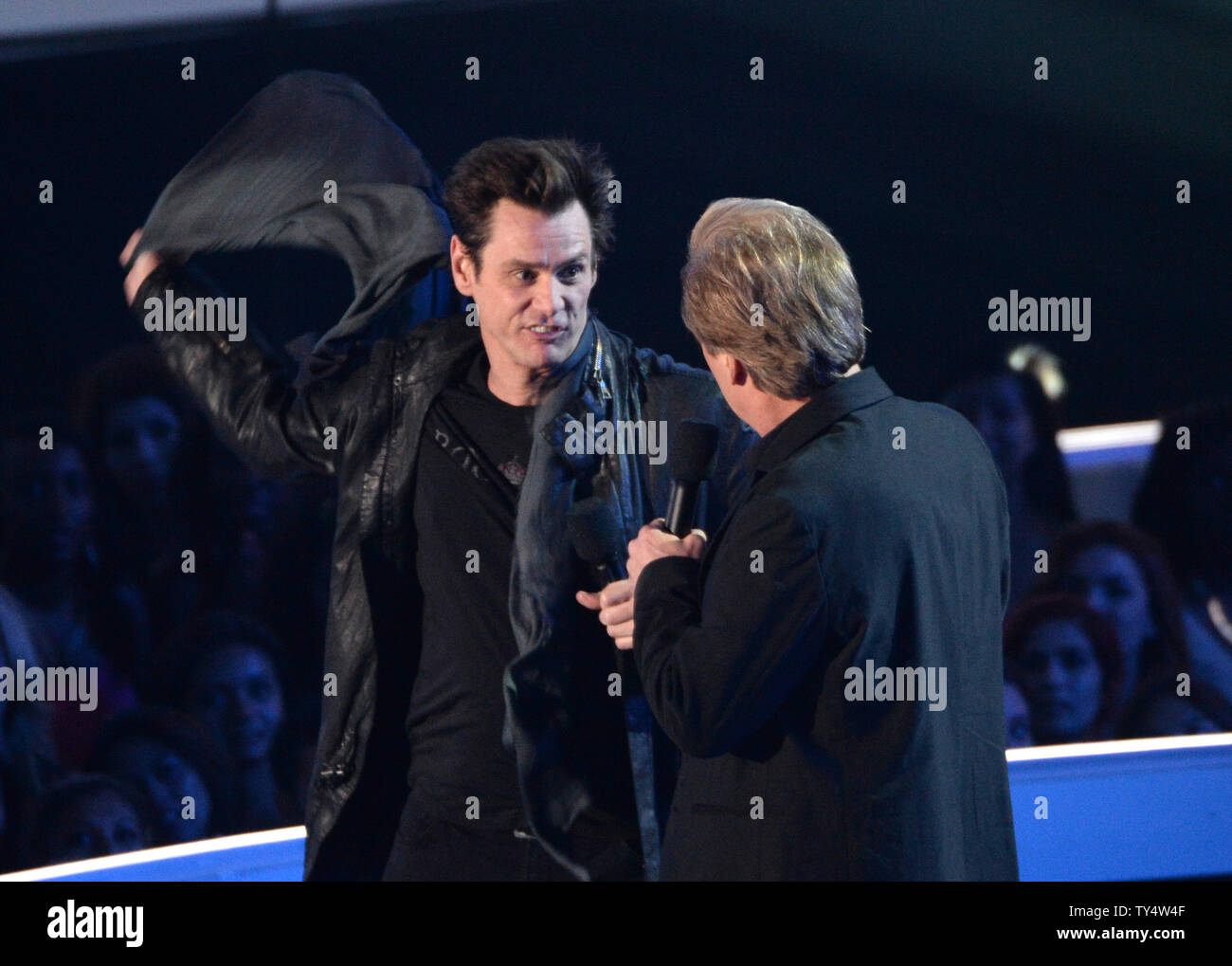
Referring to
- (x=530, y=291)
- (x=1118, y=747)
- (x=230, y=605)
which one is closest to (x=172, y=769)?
(x=230, y=605)

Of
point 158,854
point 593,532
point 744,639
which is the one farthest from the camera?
point 158,854

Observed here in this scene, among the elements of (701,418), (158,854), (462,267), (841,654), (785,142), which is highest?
(785,142)

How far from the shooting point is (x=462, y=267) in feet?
7.48

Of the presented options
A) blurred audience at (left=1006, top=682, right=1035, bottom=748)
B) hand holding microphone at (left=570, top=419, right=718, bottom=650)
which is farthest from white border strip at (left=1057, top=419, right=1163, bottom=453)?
hand holding microphone at (left=570, top=419, right=718, bottom=650)

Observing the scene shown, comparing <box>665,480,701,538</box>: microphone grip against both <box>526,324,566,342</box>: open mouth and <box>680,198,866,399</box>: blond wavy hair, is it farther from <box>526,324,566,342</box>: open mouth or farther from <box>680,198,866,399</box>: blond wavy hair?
<box>526,324,566,342</box>: open mouth

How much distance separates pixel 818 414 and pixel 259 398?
1068 mm

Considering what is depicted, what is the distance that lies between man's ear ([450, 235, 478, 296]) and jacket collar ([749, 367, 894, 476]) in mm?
737

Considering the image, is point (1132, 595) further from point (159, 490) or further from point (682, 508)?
point (159, 490)

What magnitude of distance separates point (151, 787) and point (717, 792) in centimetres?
170

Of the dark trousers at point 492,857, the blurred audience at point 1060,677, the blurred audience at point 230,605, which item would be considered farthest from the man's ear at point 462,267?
the blurred audience at point 1060,677

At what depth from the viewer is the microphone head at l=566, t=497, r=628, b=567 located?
2.04 m

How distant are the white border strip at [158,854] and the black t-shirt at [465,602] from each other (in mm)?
786

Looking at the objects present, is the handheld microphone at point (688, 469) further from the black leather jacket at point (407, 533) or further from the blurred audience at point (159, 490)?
the blurred audience at point (159, 490)
